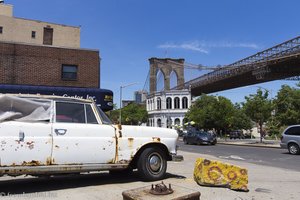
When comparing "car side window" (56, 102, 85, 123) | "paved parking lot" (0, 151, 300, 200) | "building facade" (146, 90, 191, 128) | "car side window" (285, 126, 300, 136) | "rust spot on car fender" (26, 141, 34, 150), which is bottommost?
"paved parking lot" (0, 151, 300, 200)

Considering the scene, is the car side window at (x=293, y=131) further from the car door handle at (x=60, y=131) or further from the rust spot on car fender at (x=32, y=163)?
the rust spot on car fender at (x=32, y=163)

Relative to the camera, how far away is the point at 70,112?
6.84 metres

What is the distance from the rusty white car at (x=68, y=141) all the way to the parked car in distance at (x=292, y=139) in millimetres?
14193

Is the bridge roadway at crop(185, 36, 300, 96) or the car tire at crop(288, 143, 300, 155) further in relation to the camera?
the bridge roadway at crop(185, 36, 300, 96)

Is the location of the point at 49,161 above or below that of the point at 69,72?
below

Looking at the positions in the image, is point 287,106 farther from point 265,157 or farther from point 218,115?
point 218,115

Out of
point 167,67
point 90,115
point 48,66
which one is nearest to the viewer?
point 90,115

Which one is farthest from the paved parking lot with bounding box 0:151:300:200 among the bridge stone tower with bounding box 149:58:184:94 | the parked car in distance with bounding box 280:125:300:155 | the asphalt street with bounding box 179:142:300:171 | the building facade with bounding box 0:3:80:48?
the bridge stone tower with bounding box 149:58:184:94

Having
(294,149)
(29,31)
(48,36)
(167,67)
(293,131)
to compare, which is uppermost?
(167,67)

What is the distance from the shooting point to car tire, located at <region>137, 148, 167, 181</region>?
729 centimetres

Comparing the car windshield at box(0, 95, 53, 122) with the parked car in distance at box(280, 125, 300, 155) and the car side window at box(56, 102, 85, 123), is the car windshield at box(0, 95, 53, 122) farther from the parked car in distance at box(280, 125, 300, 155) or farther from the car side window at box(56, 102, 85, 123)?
the parked car in distance at box(280, 125, 300, 155)

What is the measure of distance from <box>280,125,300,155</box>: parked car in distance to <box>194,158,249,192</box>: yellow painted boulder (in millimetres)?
14011

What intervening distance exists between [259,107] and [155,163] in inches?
1030

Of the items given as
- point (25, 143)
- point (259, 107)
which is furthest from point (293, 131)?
point (25, 143)
